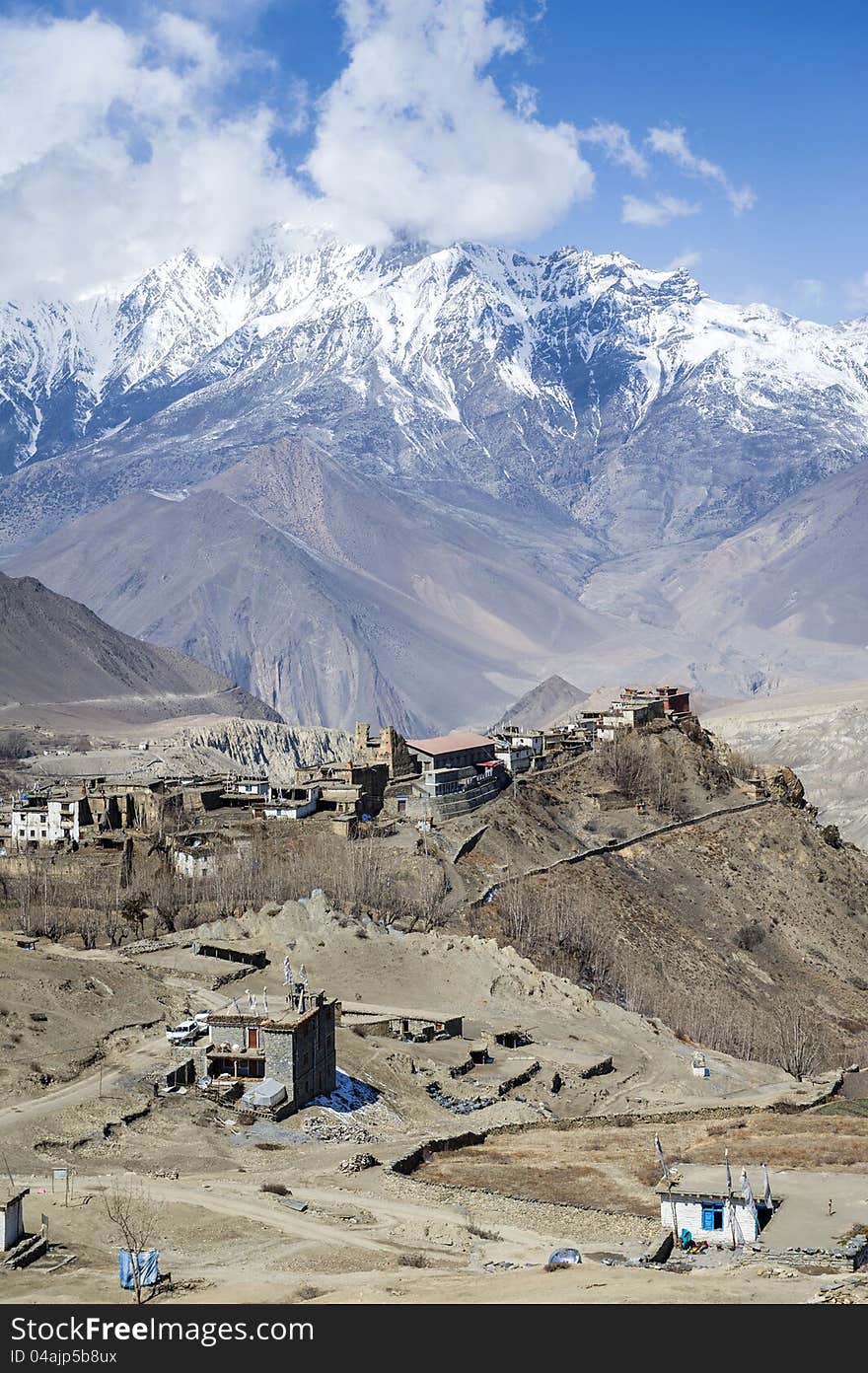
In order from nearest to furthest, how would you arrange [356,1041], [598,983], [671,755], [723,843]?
[356,1041] < [598,983] < [723,843] < [671,755]

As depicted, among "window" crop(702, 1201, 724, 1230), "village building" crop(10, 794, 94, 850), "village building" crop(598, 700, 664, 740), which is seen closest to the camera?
"window" crop(702, 1201, 724, 1230)

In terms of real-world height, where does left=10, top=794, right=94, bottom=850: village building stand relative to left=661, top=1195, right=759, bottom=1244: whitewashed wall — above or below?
above

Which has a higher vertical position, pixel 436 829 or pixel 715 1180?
pixel 436 829

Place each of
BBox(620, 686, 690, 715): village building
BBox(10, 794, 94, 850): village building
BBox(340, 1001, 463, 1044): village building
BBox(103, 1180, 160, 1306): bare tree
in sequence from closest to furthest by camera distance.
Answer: BBox(103, 1180, 160, 1306): bare tree, BBox(340, 1001, 463, 1044): village building, BBox(10, 794, 94, 850): village building, BBox(620, 686, 690, 715): village building

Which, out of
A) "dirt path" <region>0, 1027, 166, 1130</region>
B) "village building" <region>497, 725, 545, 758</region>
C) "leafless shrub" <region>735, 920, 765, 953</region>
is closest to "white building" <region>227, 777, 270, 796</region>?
"village building" <region>497, 725, 545, 758</region>

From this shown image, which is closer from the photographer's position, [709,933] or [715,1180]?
[715,1180]

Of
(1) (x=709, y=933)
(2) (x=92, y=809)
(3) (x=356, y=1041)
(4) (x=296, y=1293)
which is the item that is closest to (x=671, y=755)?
(1) (x=709, y=933)

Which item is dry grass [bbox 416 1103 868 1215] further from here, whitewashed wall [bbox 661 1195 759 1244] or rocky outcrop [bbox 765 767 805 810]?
rocky outcrop [bbox 765 767 805 810]
